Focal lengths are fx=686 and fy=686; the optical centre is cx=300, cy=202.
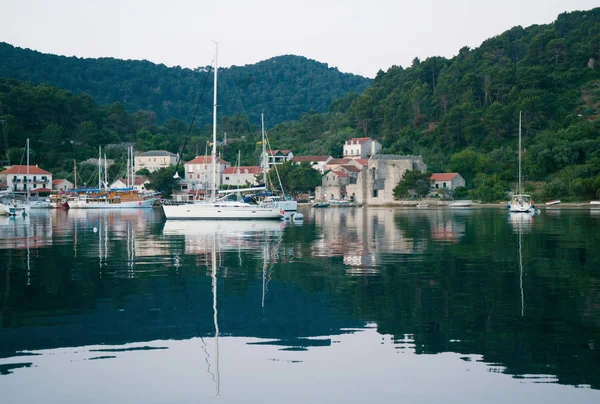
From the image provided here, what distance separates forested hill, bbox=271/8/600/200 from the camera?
72.9m

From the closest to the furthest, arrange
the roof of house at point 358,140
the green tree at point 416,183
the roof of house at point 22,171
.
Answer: the green tree at point 416,183
the roof of house at point 22,171
the roof of house at point 358,140

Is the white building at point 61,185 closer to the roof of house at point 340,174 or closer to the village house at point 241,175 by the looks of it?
the village house at point 241,175

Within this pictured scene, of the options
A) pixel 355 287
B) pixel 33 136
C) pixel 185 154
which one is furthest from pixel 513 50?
pixel 355 287

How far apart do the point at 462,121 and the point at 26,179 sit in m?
57.8

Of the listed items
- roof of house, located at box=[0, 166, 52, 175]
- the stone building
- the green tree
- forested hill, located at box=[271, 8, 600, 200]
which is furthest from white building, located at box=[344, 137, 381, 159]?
roof of house, located at box=[0, 166, 52, 175]

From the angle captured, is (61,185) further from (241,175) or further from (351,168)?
(351,168)

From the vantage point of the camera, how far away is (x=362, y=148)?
102375mm

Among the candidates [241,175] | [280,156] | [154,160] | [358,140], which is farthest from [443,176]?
Result: [154,160]

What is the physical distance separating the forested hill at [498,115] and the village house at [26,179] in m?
41.1

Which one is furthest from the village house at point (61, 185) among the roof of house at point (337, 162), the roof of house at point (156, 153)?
the roof of house at point (337, 162)

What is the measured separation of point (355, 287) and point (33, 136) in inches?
3921

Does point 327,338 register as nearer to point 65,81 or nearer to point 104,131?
point 104,131

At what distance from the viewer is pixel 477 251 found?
22.0 m

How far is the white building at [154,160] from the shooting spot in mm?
109812
